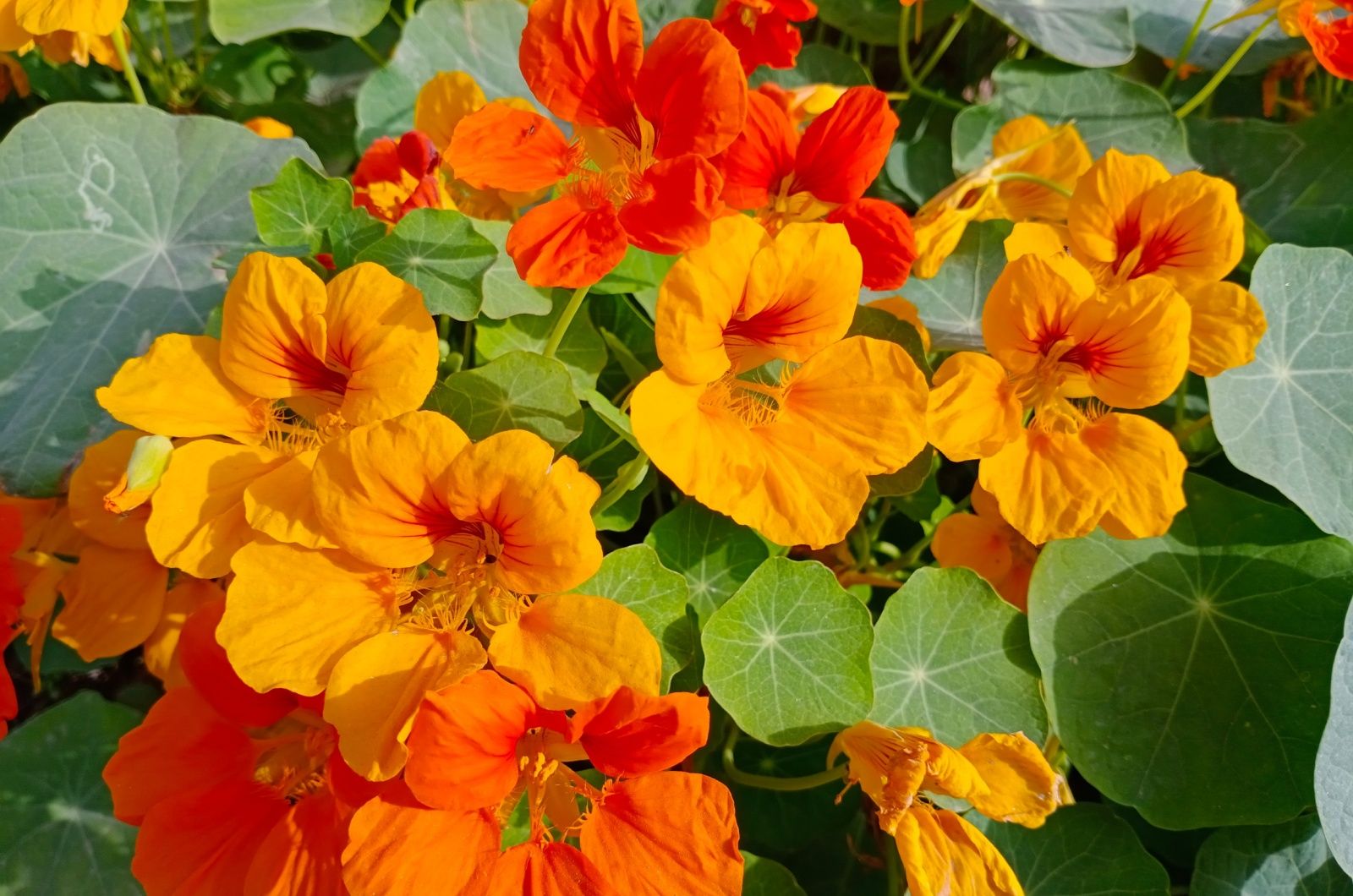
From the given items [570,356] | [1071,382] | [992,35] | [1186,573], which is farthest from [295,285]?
[992,35]

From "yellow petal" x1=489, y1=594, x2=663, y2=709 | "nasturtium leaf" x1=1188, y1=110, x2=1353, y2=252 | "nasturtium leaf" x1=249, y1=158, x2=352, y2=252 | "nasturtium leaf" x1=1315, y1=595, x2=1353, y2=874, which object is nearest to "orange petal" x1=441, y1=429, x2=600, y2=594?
"yellow petal" x1=489, y1=594, x2=663, y2=709

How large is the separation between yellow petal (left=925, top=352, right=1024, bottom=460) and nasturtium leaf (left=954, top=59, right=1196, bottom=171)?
1.94 ft

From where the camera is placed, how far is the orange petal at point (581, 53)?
0.71m

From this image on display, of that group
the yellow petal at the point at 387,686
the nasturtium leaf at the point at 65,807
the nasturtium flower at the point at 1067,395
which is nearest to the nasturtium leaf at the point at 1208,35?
the nasturtium flower at the point at 1067,395

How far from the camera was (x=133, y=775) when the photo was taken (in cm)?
76

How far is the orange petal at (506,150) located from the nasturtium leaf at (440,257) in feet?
0.22

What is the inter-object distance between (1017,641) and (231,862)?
76cm

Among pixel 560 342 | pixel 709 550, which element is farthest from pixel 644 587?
pixel 560 342

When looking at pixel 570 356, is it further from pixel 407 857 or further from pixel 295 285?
pixel 407 857

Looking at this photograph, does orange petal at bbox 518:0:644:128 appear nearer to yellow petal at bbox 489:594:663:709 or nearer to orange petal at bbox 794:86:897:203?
orange petal at bbox 794:86:897:203

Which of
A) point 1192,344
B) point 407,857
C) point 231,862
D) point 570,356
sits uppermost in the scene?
point 1192,344

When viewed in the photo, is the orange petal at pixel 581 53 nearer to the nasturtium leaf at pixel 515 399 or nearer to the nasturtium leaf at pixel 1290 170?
the nasturtium leaf at pixel 515 399

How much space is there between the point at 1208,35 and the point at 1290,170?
0.26 metres

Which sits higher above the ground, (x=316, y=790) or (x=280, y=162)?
(x=280, y=162)
